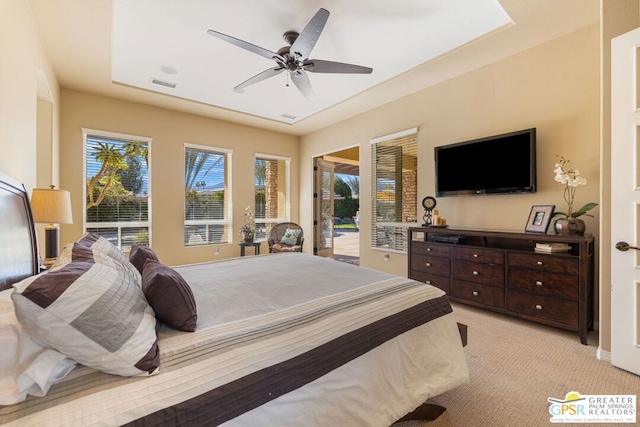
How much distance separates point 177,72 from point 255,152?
239 centimetres

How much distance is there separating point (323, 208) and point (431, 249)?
3.23 meters

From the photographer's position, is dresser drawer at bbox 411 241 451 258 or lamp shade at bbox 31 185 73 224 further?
dresser drawer at bbox 411 241 451 258

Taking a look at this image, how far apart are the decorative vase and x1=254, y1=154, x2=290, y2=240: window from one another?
488 centimetres

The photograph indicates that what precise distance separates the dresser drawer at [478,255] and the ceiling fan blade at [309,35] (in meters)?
2.69

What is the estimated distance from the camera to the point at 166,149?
4.80 m

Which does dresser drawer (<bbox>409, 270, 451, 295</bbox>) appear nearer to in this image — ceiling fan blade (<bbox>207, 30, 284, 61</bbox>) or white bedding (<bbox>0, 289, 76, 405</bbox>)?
ceiling fan blade (<bbox>207, 30, 284, 61</bbox>)

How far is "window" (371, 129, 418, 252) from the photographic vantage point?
171 inches

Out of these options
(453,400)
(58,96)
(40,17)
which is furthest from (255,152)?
(453,400)

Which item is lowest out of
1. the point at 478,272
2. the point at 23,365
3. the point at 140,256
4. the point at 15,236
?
the point at 478,272

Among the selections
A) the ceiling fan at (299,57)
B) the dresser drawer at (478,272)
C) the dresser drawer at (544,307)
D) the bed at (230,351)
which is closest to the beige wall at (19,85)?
the bed at (230,351)

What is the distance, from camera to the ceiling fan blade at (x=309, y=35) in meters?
2.03

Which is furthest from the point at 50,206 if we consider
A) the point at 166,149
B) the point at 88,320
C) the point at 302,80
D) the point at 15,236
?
the point at 166,149

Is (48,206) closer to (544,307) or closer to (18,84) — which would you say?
(18,84)

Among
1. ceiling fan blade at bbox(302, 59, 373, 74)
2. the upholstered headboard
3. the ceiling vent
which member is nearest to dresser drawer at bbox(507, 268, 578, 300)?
ceiling fan blade at bbox(302, 59, 373, 74)
